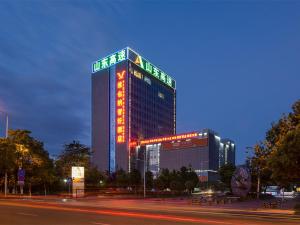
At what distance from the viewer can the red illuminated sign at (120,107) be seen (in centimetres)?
17700

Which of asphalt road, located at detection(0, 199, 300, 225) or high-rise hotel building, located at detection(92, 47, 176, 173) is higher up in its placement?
high-rise hotel building, located at detection(92, 47, 176, 173)

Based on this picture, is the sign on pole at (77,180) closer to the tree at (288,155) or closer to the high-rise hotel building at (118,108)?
the tree at (288,155)

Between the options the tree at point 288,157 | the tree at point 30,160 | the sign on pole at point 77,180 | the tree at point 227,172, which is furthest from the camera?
the tree at point 227,172

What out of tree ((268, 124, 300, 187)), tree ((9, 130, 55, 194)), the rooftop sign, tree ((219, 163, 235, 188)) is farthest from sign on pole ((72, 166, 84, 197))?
the rooftop sign

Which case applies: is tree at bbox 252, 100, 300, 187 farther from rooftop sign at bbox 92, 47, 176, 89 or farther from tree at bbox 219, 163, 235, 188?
rooftop sign at bbox 92, 47, 176, 89

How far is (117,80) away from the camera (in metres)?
181

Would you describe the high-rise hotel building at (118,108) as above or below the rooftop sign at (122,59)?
below

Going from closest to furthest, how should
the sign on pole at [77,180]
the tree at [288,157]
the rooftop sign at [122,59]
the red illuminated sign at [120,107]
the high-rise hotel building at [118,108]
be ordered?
1. the tree at [288,157]
2. the sign on pole at [77,180]
3. the red illuminated sign at [120,107]
4. the high-rise hotel building at [118,108]
5. the rooftop sign at [122,59]

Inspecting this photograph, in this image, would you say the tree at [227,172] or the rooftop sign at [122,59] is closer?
the tree at [227,172]

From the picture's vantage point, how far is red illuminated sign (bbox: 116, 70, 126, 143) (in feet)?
581

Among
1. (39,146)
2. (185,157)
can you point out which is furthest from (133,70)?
(39,146)

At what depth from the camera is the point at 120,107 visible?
17788cm

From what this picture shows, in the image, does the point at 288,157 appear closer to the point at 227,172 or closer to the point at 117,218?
the point at 117,218

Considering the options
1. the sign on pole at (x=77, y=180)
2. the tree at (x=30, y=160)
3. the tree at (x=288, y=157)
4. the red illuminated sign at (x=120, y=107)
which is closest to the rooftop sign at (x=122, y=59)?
the red illuminated sign at (x=120, y=107)
